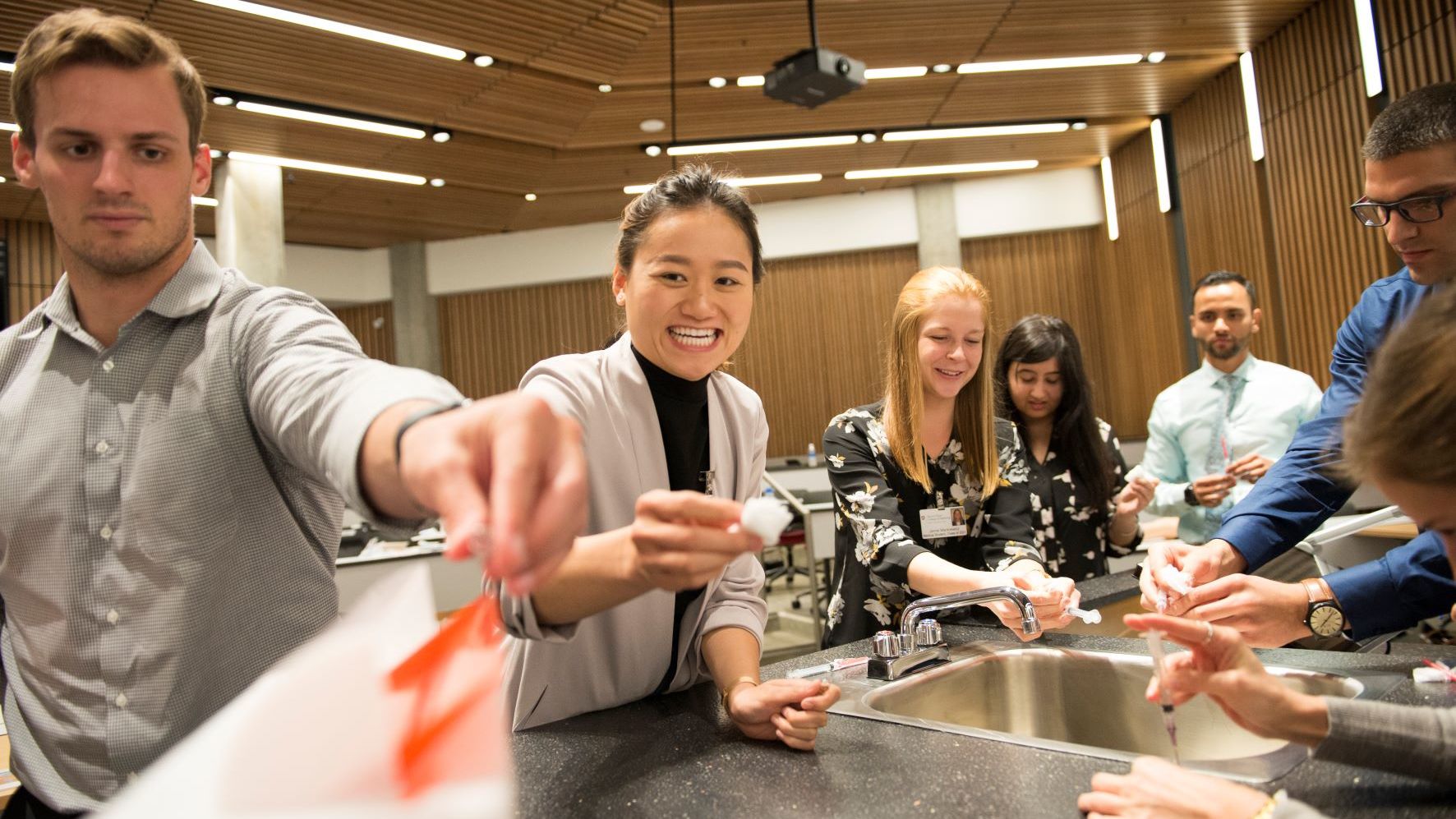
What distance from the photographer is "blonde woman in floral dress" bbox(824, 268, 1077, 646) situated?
2.24m

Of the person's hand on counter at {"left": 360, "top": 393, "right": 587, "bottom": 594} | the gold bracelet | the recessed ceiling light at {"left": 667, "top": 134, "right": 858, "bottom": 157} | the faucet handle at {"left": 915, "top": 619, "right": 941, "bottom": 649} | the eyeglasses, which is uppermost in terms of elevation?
the recessed ceiling light at {"left": 667, "top": 134, "right": 858, "bottom": 157}

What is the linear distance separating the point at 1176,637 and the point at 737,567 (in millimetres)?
720

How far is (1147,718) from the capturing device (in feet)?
5.25

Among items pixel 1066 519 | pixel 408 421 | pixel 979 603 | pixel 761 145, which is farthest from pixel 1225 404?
pixel 761 145

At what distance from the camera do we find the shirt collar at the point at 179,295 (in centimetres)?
Answer: 105

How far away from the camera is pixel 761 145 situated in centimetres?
831

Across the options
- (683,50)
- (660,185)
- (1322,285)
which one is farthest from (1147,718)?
(1322,285)

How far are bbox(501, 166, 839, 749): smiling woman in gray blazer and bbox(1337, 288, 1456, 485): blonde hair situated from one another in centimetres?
84

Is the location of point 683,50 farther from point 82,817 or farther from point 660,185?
point 82,817

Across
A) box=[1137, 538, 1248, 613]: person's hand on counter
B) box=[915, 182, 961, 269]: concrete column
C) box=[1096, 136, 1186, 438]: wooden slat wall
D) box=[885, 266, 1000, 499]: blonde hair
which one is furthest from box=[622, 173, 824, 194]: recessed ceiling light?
box=[1137, 538, 1248, 613]: person's hand on counter

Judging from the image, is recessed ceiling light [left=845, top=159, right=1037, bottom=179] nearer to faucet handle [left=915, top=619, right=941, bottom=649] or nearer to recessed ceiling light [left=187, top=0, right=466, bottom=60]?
recessed ceiling light [left=187, top=0, right=466, bottom=60]

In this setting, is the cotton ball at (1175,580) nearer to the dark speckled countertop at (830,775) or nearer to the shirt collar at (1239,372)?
the dark speckled countertop at (830,775)

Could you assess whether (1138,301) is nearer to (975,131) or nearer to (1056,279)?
(1056,279)

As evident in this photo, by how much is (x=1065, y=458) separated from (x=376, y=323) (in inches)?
397
